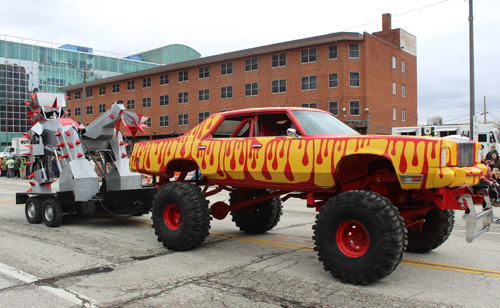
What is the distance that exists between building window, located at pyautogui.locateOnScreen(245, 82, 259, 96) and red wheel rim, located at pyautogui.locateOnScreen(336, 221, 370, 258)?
1507 inches

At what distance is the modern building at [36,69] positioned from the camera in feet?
Answer: 249

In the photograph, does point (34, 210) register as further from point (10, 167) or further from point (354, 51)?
point (354, 51)

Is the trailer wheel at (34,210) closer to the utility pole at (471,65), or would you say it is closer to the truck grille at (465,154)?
the truck grille at (465,154)

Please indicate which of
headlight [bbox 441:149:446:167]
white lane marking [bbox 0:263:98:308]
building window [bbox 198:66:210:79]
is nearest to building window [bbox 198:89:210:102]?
building window [bbox 198:66:210:79]

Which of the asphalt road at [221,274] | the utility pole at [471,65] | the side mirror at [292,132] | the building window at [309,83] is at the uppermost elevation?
the building window at [309,83]

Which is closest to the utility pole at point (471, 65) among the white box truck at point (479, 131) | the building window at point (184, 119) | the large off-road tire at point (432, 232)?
the white box truck at point (479, 131)

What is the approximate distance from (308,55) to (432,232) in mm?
34850

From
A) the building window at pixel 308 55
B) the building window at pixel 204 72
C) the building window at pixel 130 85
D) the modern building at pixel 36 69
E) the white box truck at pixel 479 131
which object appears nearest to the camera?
the white box truck at pixel 479 131

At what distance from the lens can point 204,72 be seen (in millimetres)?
47281

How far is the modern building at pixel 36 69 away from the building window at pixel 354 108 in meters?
54.5

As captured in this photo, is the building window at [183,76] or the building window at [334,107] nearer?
the building window at [334,107]

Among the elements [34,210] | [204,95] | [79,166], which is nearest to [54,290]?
[79,166]

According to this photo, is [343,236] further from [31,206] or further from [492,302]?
[31,206]

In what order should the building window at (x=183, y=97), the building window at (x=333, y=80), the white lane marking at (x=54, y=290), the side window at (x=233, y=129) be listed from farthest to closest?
the building window at (x=183, y=97) < the building window at (x=333, y=80) < the side window at (x=233, y=129) < the white lane marking at (x=54, y=290)
